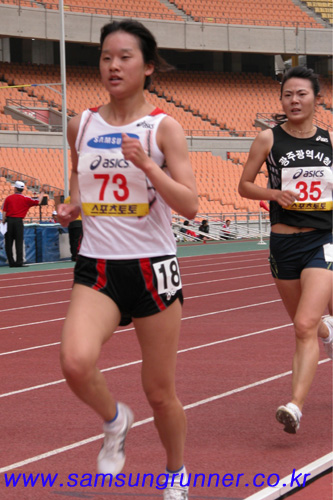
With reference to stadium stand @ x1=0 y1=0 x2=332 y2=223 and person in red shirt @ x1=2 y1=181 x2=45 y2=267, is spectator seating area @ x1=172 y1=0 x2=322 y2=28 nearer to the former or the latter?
stadium stand @ x1=0 y1=0 x2=332 y2=223

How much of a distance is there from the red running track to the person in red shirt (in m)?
8.23

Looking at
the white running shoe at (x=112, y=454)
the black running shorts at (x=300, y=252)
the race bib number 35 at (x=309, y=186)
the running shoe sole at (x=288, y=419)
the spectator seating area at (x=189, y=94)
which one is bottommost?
the running shoe sole at (x=288, y=419)

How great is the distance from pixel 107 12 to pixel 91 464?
41506 millimetres

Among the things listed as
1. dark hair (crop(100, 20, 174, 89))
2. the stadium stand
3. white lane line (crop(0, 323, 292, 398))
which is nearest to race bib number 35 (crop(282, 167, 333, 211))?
dark hair (crop(100, 20, 174, 89))

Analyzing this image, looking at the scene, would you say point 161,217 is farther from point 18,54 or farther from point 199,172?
point 18,54

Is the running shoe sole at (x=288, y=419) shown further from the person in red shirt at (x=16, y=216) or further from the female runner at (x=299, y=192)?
the person in red shirt at (x=16, y=216)

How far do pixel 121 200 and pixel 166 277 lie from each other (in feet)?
1.17

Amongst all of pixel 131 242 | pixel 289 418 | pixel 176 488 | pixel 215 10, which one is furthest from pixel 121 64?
pixel 215 10

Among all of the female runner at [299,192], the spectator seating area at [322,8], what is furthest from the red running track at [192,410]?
the spectator seating area at [322,8]

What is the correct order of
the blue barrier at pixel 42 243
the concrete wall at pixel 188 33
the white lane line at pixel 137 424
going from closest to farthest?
the white lane line at pixel 137 424, the blue barrier at pixel 42 243, the concrete wall at pixel 188 33

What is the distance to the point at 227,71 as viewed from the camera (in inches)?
1978

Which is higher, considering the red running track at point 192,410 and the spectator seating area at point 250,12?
the spectator seating area at point 250,12

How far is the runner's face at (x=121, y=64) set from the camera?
11.8ft

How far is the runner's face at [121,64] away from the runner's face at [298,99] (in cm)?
177
